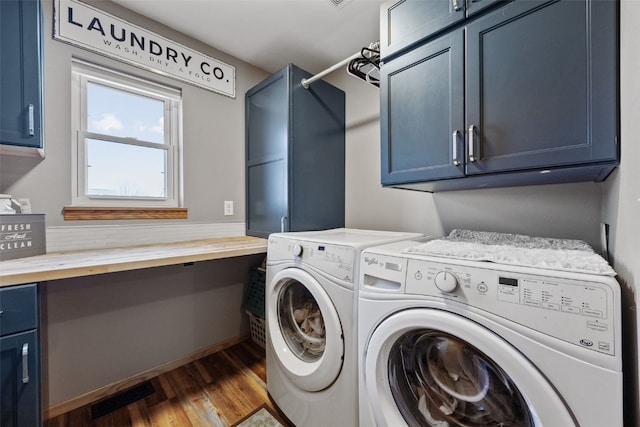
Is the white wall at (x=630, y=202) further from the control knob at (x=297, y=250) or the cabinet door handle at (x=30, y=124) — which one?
the cabinet door handle at (x=30, y=124)

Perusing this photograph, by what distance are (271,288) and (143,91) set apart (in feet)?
5.37

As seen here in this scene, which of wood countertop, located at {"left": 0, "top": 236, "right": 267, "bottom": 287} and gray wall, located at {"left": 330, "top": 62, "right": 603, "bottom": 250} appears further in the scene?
gray wall, located at {"left": 330, "top": 62, "right": 603, "bottom": 250}

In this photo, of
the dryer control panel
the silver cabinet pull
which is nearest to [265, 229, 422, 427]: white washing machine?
the dryer control panel

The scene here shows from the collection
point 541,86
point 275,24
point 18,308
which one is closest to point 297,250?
point 18,308

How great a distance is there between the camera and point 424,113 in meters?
1.18

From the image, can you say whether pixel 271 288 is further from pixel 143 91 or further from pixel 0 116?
pixel 143 91

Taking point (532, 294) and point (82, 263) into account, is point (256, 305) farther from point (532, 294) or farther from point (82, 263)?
point (532, 294)

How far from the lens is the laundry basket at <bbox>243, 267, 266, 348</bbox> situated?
1986 millimetres

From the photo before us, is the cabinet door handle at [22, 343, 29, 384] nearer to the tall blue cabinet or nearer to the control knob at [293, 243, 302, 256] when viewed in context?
the control knob at [293, 243, 302, 256]

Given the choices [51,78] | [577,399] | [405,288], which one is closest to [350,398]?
[405,288]

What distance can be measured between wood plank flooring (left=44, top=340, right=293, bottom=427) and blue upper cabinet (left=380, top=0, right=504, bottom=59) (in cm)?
208

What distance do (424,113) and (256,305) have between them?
178cm

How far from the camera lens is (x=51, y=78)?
1374 millimetres

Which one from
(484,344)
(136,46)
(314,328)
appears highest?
(136,46)
